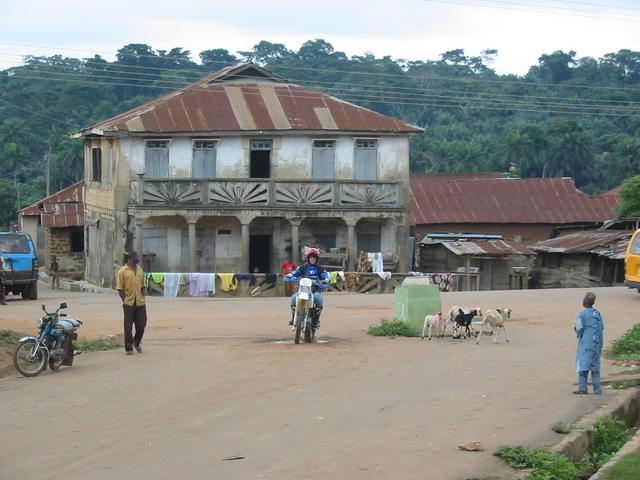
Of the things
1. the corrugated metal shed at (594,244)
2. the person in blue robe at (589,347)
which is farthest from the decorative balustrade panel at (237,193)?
the person in blue robe at (589,347)

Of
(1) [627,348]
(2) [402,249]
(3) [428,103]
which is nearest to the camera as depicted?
(1) [627,348]

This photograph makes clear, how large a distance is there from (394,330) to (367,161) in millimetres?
19013

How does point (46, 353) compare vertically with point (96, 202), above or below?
below

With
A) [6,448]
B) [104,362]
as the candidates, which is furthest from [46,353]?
[6,448]

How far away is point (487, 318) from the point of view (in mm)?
18359

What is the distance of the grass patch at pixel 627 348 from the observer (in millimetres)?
16531

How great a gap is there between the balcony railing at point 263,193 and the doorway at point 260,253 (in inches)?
87.7

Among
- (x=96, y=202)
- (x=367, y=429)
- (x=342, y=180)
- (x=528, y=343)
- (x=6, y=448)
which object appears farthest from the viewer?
(x=96, y=202)

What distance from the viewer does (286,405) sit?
479 inches

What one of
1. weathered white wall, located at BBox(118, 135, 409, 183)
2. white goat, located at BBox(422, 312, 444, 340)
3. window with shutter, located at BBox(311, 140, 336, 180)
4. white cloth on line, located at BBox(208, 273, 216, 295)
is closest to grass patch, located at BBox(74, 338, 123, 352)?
white goat, located at BBox(422, 312, 444, 340)

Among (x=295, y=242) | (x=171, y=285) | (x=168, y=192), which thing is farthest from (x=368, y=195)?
(x=171, y=285)

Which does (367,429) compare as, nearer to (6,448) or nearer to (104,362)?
(6,448)

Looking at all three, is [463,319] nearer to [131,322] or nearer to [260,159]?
[131,322]

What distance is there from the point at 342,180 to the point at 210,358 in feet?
68.5
